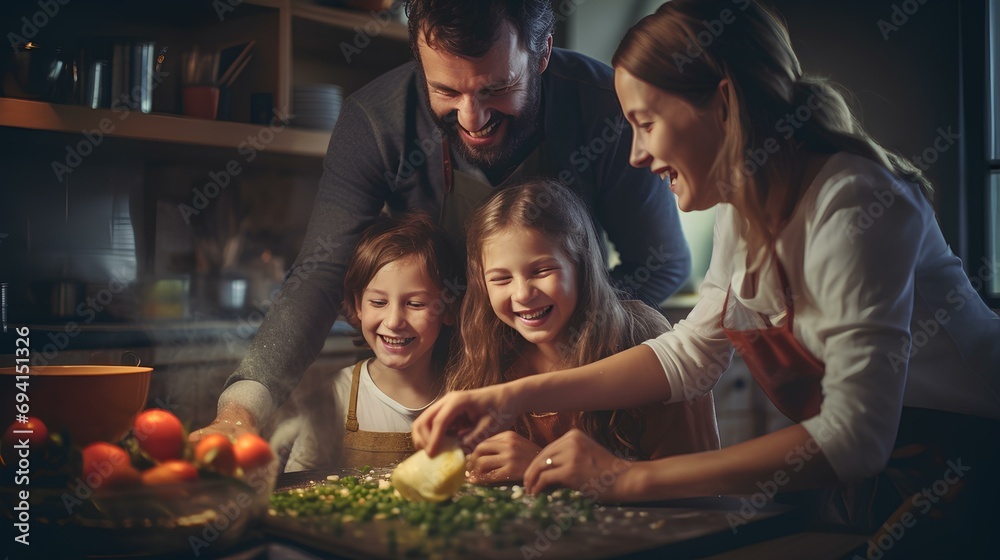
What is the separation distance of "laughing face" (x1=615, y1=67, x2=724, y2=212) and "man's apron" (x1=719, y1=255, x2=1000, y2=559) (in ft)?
0.46

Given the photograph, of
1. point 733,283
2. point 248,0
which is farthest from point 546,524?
point 248,0

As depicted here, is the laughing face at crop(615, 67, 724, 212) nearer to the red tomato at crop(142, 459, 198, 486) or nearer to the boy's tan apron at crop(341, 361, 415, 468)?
the boy's tan apron at crop(341, 361, 415, 468)

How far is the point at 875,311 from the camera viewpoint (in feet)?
3.27

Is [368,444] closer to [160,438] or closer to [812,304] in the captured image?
[160,438]

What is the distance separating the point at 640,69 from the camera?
3.70 ft

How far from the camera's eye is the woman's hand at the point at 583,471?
108 centimetres

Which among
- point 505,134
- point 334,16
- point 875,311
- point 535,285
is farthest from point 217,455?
point 334,16

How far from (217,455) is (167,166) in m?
1.69

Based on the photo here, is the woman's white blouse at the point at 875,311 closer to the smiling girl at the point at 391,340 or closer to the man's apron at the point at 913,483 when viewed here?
the man's apron at the point at 913,483

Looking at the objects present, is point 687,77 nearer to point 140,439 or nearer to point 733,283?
point 733,283

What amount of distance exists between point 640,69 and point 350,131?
0.56 metres

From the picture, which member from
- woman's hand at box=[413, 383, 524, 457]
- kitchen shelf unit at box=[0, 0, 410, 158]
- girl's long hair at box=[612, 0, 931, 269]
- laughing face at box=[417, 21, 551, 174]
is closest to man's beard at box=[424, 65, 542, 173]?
laughing face at box=[417, 21, 551, 174]

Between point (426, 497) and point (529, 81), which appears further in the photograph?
point (529, 81)

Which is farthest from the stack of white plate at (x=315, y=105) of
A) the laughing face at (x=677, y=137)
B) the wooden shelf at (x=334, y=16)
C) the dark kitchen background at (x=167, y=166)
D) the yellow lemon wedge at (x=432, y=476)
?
the yellow lemon wedge at (x=432, y=476)
